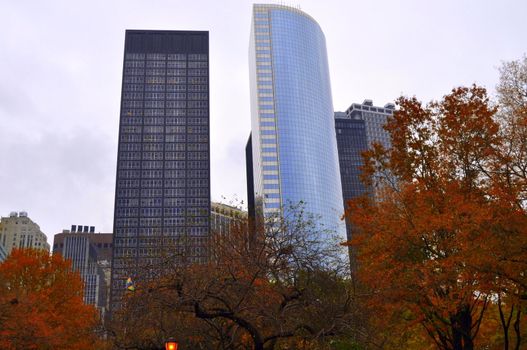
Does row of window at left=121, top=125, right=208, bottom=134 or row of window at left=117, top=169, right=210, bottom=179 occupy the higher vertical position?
row of window at left=121, top=125, right=208, bottom=134

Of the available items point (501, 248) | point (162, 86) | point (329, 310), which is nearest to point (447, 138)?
point (501, 248)

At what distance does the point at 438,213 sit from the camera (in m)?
20.5

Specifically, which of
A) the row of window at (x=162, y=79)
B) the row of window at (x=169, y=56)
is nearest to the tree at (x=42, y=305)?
the row of window at (x=162, y=79)

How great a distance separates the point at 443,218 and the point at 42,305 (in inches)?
1084

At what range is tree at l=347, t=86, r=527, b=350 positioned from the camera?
17.6 metres

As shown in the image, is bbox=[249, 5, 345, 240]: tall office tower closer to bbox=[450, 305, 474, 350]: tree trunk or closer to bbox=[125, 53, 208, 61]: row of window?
bbox=[125, 53, 208, 61]: row of window

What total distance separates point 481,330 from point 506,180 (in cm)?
1224

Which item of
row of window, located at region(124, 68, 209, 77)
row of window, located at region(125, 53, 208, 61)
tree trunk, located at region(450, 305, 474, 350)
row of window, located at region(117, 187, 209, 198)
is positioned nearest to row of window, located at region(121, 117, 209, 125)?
row of window, located at region(124, 68, 209, 77)

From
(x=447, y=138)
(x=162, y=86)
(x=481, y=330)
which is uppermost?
(x=162, y=86)

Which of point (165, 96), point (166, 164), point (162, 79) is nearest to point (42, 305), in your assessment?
point (166, 164)

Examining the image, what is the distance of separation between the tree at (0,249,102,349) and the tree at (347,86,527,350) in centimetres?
1893

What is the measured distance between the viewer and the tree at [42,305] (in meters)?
28.4

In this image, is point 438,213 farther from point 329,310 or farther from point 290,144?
point 290,144

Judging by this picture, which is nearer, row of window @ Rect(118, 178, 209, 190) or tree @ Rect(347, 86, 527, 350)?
tree @ Rect(347, 86, 527, 350)
